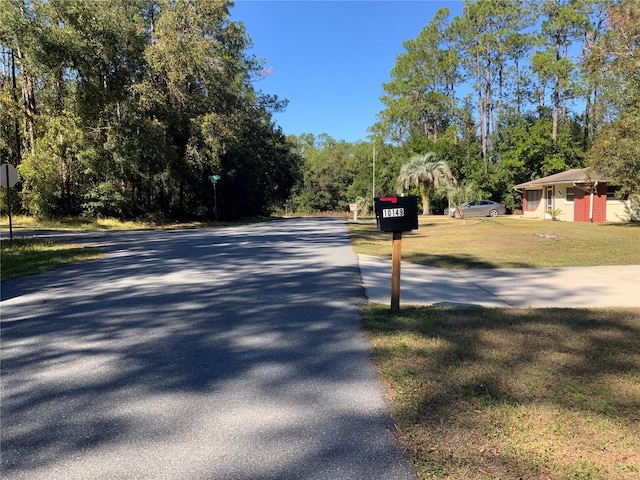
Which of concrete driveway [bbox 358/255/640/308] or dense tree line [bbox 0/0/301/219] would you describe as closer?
concrete driveway [bbox 358/255/640/308]

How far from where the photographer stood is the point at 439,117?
53.8 metres

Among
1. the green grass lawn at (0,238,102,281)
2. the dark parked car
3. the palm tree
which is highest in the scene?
the palm tree

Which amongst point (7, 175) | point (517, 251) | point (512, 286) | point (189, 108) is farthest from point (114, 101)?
point (512, 286)

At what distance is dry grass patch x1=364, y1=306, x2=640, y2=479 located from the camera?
8.27 ft

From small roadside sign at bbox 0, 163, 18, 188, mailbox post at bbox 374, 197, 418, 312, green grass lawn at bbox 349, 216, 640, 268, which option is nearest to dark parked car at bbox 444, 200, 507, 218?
green grass lawn at bbox 349, 216, 640, 268

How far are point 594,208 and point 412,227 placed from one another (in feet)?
89.4

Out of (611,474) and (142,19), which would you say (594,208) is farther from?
(142,19)

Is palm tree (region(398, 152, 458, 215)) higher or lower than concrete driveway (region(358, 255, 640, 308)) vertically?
higher

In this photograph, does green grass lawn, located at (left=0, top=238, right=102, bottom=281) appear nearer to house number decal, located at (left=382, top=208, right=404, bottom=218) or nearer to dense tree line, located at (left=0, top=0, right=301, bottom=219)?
house number decal, located at (left=382, top=208, right=404, bottom=218)

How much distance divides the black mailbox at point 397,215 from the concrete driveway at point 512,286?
1.62 metres

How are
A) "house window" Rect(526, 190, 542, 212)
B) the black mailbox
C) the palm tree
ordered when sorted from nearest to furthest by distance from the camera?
the black mailbox
"house window" Rect(526, 190, 542, 212)
the palm tree

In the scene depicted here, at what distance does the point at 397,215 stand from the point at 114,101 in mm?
26468

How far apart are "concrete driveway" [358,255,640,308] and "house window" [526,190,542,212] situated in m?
26.5

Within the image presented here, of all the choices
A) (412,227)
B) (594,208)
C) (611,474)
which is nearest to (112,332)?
(412,227)
